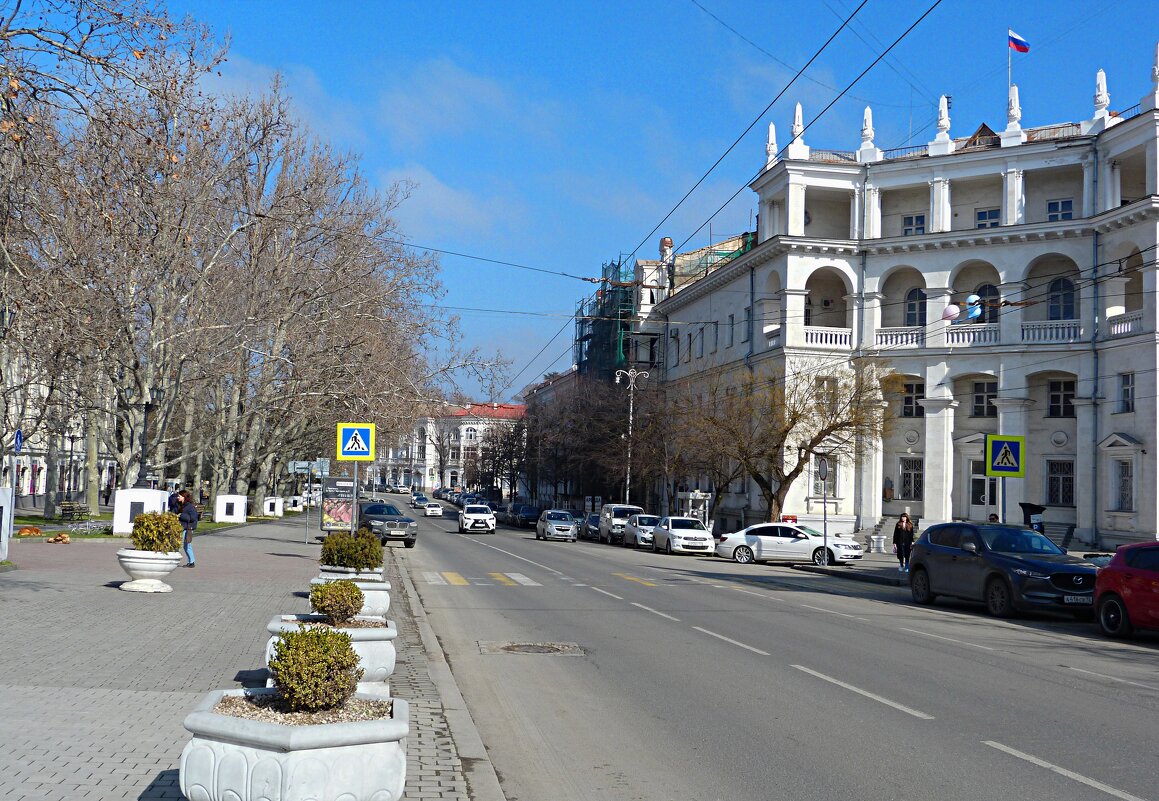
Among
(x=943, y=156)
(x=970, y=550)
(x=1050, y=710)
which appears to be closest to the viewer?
(x=1050, y=710)

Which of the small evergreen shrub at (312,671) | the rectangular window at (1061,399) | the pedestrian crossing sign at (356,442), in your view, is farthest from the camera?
the rectangular window at (1061,399)

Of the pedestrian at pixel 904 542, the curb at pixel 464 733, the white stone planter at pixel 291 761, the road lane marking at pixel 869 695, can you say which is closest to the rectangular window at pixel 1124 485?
the pedestrian at pixel 904 542

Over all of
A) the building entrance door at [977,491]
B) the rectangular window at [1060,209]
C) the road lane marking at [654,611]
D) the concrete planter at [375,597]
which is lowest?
the road lane marking at [654,611]

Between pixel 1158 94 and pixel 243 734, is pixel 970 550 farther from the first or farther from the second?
pixel 1158 94

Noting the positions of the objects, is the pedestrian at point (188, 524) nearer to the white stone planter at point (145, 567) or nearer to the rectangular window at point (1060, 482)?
the white stone planter at point (145, 567)

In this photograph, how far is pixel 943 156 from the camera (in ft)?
159

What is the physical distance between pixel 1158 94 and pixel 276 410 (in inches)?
1499

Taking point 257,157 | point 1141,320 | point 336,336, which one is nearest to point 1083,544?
point 1141,320

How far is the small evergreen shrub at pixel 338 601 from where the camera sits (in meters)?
9.40

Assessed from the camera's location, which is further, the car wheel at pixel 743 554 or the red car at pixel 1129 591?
the car wheel at pixel 743 554

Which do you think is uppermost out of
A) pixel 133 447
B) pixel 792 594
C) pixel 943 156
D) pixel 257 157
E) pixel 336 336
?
pixel 943 156

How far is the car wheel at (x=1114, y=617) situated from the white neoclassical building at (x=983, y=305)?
26.0m

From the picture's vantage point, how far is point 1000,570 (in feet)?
64.2

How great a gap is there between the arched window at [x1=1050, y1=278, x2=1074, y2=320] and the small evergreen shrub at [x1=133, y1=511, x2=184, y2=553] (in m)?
40.7
